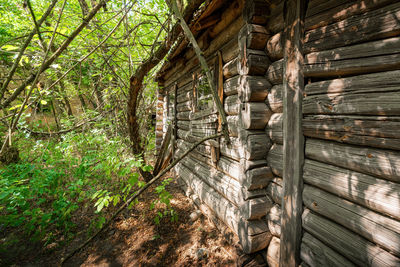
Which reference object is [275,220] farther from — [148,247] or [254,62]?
[148,247]

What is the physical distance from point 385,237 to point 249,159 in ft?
3.67

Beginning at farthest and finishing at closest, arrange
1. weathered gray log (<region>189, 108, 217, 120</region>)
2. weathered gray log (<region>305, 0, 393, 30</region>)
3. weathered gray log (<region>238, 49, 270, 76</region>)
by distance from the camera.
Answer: weathered gray log (<region>189, 108, 217, 120</region>) → weathered gray log (<region>238, 49, 270, 76</region>) → weathered gray log (<region>305, 0, 393, 30</region>)

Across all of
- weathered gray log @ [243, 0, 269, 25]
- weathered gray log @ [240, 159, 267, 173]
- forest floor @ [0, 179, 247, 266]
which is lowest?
forest floor @ [0, 179, 247, 266]

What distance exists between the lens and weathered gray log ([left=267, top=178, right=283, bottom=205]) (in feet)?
6.01

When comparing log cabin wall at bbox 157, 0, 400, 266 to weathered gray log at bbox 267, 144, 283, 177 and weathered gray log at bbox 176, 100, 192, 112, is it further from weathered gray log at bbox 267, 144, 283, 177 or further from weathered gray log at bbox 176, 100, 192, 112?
weathered gray log at bbox 176, 100, 192, 112

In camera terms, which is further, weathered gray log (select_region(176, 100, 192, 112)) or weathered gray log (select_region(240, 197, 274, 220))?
weathered gray log (select_region(176, 100, 192, 112))

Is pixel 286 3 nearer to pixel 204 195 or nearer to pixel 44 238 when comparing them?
pixel 204 195

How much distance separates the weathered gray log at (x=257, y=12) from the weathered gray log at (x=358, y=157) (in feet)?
4.68

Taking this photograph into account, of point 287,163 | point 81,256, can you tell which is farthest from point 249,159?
point 81,256

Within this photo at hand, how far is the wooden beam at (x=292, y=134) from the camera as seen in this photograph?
1.54 metres

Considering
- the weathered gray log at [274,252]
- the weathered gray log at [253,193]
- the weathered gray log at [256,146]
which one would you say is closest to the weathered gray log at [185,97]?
the weathered gray log at [256,146]

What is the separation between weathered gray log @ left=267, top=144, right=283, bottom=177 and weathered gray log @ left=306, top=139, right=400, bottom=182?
0.99ft

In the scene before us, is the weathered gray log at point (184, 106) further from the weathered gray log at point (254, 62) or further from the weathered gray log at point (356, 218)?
the weathered gray log at point (356, 218)

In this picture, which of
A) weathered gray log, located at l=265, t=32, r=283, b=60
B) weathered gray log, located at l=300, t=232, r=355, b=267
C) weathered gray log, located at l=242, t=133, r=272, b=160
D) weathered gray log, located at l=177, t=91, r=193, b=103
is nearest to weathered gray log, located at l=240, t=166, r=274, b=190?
weathered gray log, located at l=242, t=133, r=272, b=160
